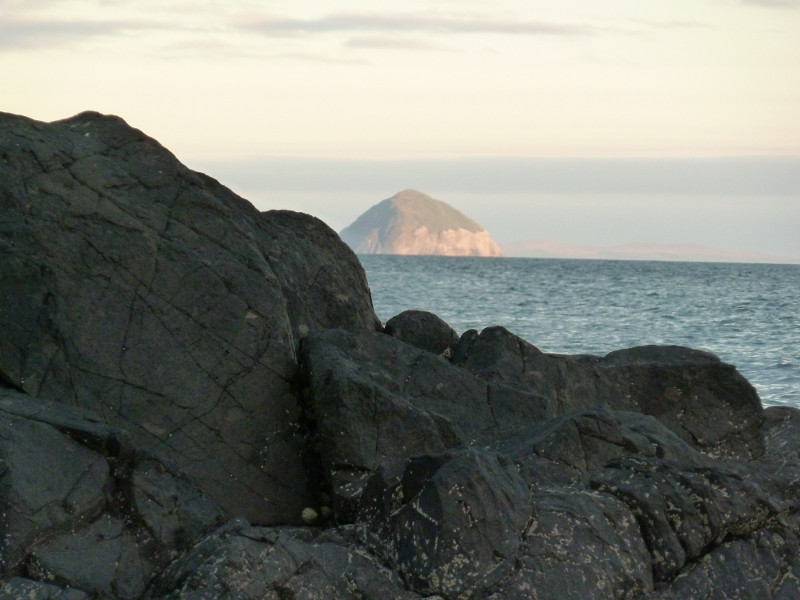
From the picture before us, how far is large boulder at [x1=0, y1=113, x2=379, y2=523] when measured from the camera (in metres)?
9.06

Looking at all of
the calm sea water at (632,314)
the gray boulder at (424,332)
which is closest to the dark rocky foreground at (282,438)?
the gray boulder at (424,332)

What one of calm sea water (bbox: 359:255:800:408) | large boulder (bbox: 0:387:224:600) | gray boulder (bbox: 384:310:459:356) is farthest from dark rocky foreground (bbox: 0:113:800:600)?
calm sea water (bbox: 359:255:800:408)

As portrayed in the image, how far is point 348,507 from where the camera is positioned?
28.6 feet

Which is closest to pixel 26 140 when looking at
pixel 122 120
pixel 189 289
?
pixel 122 120

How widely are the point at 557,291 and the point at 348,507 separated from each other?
58900 mm

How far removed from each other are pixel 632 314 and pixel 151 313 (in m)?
40.4

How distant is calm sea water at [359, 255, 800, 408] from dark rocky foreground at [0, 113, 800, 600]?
11876 millimetres

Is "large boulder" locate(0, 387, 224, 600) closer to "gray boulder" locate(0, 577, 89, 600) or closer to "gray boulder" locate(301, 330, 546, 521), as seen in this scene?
"gray boulder" locate(0, 577, 89, 600)

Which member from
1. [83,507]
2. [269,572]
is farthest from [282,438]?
[269,572]

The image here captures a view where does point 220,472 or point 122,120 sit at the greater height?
point 122,120

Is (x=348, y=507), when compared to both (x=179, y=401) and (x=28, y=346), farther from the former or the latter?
(x=28, y=346)

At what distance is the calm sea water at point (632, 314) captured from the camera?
3027 centimetres

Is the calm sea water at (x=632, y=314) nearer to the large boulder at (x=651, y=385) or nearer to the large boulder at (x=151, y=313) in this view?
the large boulder at (x=651, y=385)

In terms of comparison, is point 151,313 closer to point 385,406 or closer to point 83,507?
point 385,406
